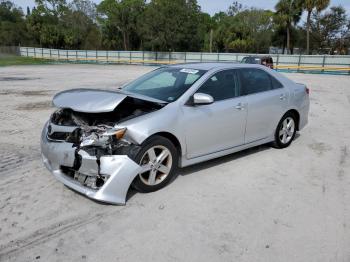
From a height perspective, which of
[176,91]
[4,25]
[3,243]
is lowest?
[3,243]

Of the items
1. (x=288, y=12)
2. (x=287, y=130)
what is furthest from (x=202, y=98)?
(x=288, y=12)

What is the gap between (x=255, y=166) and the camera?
498cm

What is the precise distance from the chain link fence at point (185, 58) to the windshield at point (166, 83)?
1899cm

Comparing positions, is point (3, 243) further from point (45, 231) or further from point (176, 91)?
point (176, 91)

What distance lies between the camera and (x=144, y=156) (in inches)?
151

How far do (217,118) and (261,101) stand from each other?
1.08 m

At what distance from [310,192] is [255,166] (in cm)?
100

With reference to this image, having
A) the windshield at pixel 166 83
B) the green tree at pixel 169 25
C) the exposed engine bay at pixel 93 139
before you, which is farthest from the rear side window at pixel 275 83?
the green tree at pixel 169 25

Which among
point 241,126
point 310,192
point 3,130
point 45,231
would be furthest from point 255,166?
point 3,130

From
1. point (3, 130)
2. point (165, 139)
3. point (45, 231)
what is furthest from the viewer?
point (3, 130)

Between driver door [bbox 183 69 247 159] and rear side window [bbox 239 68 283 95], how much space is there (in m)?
0.18

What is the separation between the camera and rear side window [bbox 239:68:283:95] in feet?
16.7

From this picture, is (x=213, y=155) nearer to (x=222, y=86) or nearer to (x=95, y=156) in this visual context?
(x=222, y=86)

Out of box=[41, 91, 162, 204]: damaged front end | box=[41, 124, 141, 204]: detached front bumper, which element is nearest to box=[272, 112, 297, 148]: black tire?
box=[41, 91, 162, 204]: damaged front end
